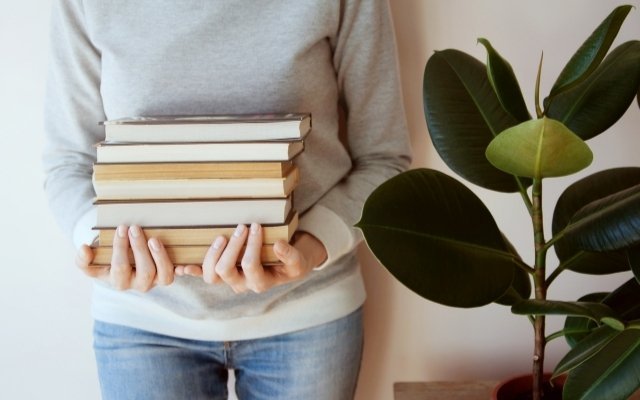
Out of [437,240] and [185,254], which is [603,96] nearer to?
[437,240]

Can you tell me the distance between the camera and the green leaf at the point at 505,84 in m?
0.73

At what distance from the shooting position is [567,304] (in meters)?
0.72

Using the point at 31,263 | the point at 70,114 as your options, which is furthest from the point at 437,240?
the point at 31,263

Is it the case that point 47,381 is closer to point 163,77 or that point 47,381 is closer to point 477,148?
point 163,77

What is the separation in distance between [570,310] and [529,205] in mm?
165

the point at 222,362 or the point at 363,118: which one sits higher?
the point at 363,118

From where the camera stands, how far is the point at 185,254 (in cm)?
86

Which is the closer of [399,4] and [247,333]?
[247,333]

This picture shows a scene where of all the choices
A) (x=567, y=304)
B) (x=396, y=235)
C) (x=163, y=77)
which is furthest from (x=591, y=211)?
(x=163, y=77)

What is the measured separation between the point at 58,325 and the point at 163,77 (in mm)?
550

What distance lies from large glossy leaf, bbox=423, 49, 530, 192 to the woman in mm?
208

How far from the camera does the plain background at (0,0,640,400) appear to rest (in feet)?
3.78

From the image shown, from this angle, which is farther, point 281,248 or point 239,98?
point 239,98

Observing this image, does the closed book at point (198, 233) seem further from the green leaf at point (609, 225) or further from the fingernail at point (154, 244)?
the green leaf at point (609, 225)
